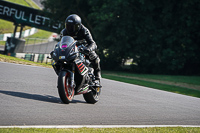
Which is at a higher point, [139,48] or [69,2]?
[69,2]

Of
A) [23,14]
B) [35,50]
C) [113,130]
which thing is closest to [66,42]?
[113,130]

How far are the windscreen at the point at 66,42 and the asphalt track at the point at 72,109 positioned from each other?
118 centimetres

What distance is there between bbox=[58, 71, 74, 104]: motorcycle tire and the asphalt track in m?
0.17

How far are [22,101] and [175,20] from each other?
26049 millimetres

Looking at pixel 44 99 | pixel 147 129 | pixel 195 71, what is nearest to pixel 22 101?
pixel 44 99

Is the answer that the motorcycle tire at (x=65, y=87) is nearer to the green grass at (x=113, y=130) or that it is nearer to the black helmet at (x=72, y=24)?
the black helmet at (x=72, y=24)

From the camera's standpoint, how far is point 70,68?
22.5 ft

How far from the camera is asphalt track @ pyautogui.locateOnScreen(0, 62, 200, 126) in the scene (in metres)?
5.47

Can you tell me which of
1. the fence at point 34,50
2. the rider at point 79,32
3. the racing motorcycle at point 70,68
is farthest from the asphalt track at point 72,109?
the fence at point 34,50

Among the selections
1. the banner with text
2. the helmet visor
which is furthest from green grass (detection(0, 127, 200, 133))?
the banner with text

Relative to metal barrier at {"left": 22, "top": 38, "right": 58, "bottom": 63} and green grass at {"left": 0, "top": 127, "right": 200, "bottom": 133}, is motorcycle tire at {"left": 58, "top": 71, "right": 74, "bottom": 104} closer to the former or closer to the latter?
green grass at {"left": 0, "top": 127, "right": 200, "bottom": 133}

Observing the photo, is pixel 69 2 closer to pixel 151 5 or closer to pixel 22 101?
pixel 151 5

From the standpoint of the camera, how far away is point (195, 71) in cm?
3384

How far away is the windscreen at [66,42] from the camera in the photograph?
6.79 m
